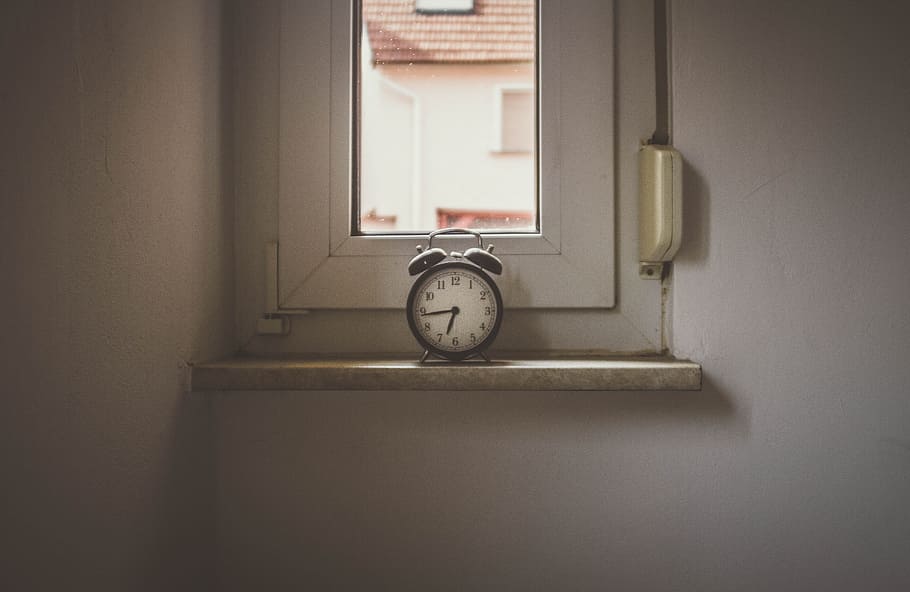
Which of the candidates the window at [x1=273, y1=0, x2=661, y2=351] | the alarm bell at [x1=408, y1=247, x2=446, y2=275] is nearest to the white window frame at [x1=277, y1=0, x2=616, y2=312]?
the window at [x1=273, y1=0, x2=661, y2=351]

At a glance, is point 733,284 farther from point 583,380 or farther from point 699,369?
point 583,380

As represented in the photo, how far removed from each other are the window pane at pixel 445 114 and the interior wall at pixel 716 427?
27 cm

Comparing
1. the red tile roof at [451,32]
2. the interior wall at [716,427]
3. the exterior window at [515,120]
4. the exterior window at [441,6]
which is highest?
the exterior window at [441,6]

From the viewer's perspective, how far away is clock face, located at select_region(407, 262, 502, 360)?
97 cm

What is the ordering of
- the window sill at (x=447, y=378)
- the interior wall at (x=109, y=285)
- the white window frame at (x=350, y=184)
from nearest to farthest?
the interior wall at (x=109, y=285) → the window sill at (x=447, y=378) → the white window frame at (x=350, y=184)

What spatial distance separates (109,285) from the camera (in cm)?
73

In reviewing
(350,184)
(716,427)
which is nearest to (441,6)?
(350,184)

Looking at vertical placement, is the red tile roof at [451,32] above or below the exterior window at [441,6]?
below

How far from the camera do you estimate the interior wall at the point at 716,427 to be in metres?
0.98

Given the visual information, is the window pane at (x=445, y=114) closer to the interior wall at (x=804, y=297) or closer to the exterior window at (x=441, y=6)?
the exterior window at (x=441, y=6)

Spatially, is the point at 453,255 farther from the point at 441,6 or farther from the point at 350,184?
the point at 441,6

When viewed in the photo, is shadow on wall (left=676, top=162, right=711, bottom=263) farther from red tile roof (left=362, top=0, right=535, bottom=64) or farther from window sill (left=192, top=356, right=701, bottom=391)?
red tile roof (left=362, top=0, right=535, bottom=64)

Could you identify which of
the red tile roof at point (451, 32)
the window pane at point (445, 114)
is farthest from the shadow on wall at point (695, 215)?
the red tile roof at point (451, 32)

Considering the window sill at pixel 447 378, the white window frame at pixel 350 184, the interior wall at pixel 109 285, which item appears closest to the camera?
the interior wall at pixel 109 285
